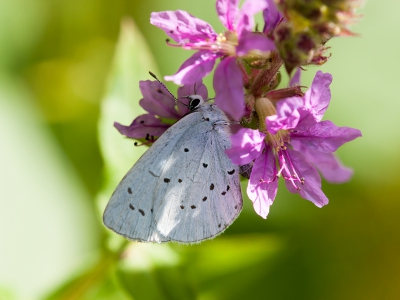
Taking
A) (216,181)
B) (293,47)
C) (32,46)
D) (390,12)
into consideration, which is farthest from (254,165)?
(32,46)

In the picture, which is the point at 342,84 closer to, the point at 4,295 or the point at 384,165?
Answer: the point at 384,165

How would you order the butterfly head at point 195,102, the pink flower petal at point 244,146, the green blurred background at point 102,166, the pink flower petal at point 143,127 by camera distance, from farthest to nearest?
the green blurred background at point 102,166
the pink flower petal at point 143,127
the butterfly head at point 195,102
the pink flower petal at point 244,146

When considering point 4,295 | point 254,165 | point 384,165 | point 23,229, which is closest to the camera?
point 254,165

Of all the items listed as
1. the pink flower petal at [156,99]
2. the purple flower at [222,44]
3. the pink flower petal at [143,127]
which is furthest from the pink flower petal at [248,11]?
the pink flower petal at [143,127]

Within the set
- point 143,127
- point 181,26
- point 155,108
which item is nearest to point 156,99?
point 155,108

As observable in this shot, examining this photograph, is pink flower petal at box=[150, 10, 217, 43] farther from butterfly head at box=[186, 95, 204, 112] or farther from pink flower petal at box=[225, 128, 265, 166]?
pink flower petal at box=[225, 128, 265, 166]

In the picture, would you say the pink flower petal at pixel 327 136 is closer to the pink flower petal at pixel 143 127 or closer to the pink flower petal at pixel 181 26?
the pink flower petal at pixel 181 26
